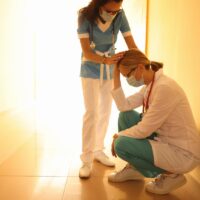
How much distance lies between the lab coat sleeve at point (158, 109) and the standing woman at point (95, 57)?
0.36 m

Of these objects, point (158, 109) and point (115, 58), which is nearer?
point (158, 109)

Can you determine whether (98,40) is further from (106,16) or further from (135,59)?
(135,59)

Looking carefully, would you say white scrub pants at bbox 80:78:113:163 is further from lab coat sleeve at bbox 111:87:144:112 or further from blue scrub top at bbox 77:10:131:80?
lab coat sleeve at bbox 111:87:144:112

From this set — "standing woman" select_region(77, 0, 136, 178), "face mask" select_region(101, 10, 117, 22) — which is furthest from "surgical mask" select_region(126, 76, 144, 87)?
"face mask" select_region(101, 10, 117, 22)

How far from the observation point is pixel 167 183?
1.55m

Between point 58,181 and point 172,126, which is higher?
point 172,126

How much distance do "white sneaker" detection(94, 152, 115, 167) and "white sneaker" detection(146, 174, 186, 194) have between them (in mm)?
430

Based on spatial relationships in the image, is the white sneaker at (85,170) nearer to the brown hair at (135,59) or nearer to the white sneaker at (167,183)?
the white sneaker at (167,183)

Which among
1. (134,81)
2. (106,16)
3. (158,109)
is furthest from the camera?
(106,16)

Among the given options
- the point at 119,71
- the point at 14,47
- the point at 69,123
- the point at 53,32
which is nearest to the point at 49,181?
the point at 119,71

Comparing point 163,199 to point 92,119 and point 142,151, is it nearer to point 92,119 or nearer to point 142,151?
point 142,151

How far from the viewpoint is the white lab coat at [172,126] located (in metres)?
1.42

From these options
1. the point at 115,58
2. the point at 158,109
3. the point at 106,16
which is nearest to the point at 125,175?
the point at 158,109

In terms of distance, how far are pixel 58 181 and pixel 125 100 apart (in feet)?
2.04
